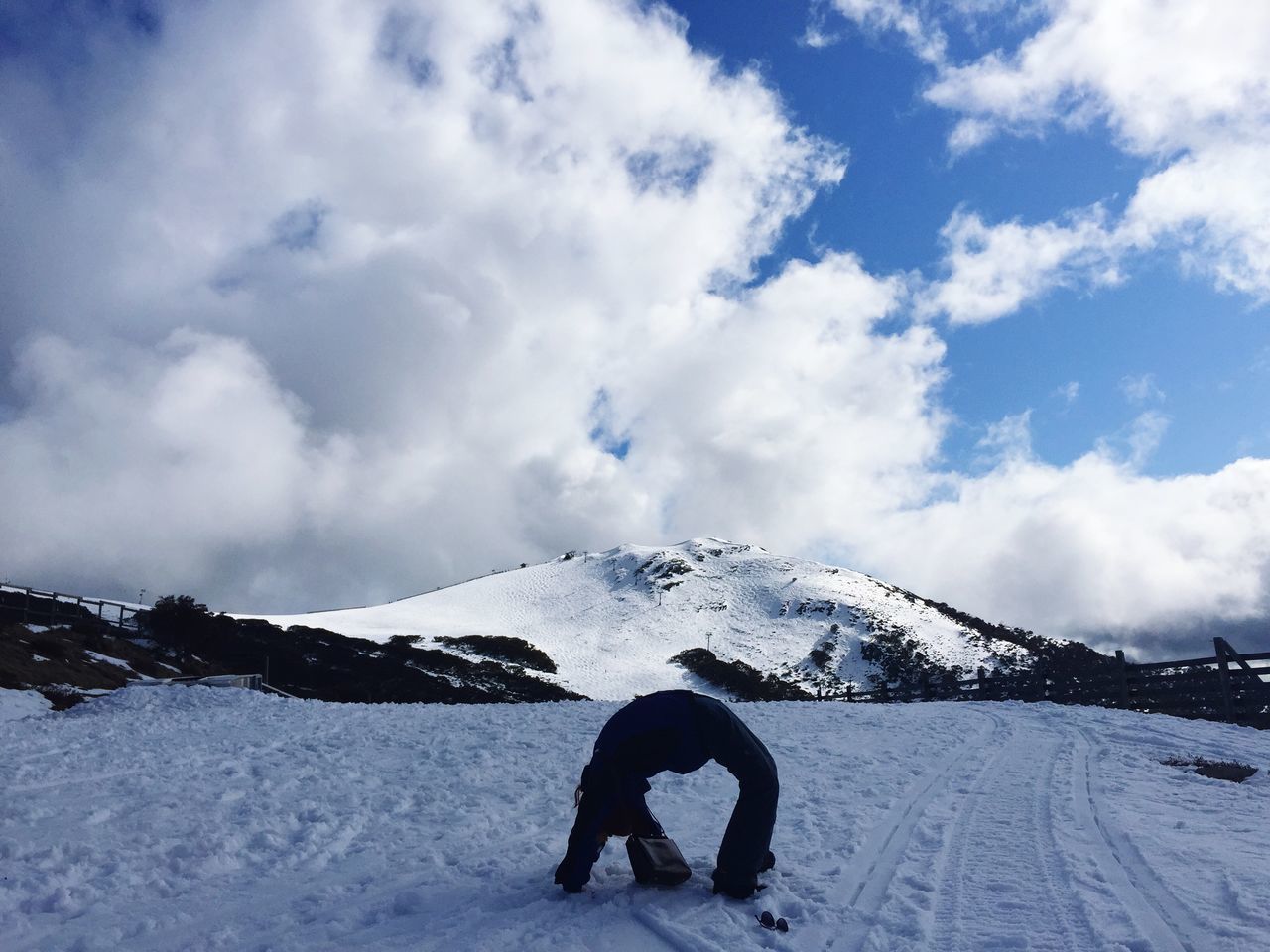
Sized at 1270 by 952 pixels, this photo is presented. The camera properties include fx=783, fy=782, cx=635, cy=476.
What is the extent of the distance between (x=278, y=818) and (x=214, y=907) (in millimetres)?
3140

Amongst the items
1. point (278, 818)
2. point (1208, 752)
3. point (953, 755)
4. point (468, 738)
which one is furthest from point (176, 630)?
point (1208, 752)

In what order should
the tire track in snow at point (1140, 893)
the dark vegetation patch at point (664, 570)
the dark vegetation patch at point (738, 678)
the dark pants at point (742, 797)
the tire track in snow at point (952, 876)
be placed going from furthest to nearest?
1. the dark vegetation patch at point (664, 570)
2. the dark vegetation patch at point (738, 678)
3. the dark pants at point (742, 797)
4. the tire track in snow at point (952, 876)
5. the tire track in snow at point (1140, 893)

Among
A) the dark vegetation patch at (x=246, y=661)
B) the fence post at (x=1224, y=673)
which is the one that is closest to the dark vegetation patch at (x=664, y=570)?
the dark vegetation patch at (x=246, y=661)

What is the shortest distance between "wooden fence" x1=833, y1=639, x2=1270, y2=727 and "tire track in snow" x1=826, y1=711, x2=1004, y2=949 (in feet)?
40.0

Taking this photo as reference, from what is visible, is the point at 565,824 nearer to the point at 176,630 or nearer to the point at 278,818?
the point at 278,818

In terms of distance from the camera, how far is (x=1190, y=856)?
7023mm

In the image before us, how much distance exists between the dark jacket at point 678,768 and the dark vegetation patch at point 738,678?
48.5m

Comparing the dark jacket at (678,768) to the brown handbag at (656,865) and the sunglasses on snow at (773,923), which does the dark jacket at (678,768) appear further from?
the sunglasses on snow at (773,923)

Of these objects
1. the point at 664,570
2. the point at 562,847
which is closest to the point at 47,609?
the point at 562,847

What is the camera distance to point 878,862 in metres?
7.32

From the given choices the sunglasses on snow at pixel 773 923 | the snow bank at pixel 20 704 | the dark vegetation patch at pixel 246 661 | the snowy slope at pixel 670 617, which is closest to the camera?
the sunglasses on snow at pixel 773 923

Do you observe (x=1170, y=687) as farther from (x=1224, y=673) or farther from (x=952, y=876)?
A: (x=952, y=876)

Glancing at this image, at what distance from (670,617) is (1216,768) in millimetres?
76814

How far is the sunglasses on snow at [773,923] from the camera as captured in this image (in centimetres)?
559
